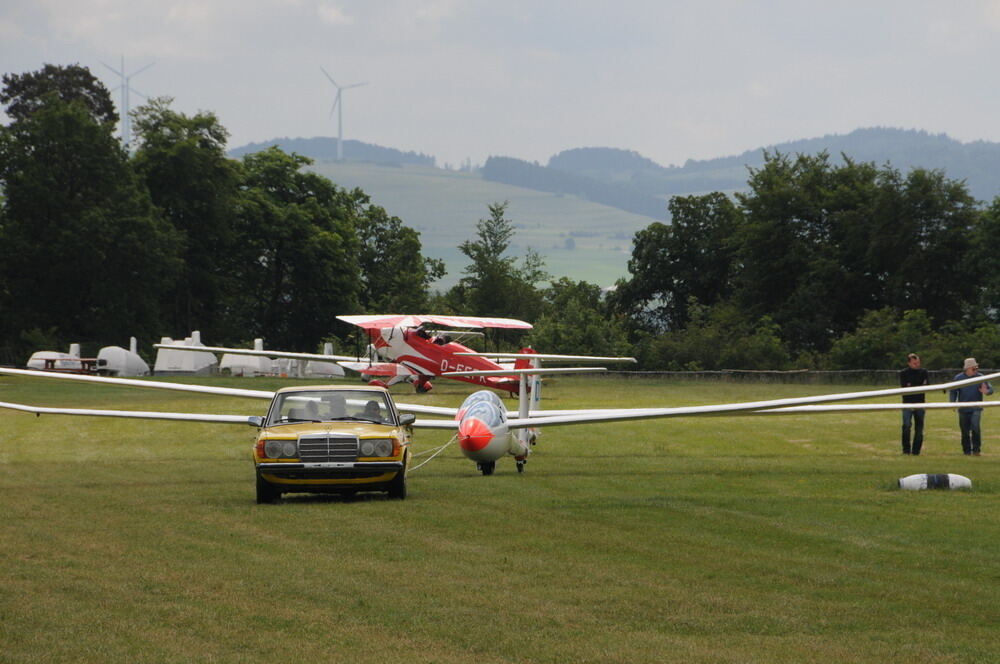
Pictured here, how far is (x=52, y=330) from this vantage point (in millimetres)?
74562

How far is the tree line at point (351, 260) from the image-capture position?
245ft

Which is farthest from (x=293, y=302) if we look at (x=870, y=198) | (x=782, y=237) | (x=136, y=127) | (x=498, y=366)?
(x=498, y=366)

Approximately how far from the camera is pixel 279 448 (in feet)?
50.6

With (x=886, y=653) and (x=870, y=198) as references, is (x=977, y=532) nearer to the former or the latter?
(x=886, y=653)

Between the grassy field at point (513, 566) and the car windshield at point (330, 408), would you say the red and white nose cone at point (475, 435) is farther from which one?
the car windshield at point (330, 408)

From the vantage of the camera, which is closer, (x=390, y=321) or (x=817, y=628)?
(x=817, y=628)

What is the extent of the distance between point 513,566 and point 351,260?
266ft

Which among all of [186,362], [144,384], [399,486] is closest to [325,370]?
[186,362]

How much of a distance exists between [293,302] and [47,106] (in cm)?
2230

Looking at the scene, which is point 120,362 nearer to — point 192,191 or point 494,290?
point 192,191

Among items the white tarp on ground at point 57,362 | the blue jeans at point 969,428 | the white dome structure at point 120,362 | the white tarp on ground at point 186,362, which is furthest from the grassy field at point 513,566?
the white tarp on ground at point 186,362

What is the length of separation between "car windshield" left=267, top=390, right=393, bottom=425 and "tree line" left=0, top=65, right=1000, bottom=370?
50.0 meters

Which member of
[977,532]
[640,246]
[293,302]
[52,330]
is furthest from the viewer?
[640,246]

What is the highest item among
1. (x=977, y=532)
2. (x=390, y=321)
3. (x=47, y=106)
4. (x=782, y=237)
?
(x=47, y=106)
